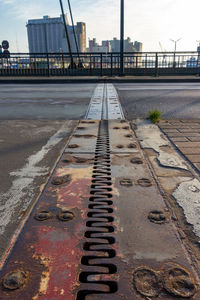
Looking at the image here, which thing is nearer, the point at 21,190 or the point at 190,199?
the point at 190,199

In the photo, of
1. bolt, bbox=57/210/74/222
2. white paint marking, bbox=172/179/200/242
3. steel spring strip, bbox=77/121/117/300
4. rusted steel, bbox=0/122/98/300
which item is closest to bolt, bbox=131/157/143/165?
steel spring strip, bbox=77/121/117/300

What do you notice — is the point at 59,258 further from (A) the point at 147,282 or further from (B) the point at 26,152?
(B) the point at 26,152

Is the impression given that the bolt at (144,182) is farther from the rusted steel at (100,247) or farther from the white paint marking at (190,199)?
the white paint marking at (190,199)

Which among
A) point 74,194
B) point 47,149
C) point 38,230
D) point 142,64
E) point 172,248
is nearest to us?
point 172,248

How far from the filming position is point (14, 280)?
911mm

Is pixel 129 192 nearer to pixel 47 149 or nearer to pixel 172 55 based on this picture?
pixel 47 149

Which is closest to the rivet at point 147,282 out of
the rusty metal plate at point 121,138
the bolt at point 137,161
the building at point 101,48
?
the bolt at point 137,161

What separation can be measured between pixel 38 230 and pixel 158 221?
580 mm

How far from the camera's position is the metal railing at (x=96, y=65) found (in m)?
15.5

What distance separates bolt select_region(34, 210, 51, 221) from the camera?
4.17ft

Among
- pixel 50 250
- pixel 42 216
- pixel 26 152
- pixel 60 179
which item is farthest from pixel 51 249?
pixel 26 152

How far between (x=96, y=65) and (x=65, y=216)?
16.8 meters

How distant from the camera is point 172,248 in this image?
3.49 ft

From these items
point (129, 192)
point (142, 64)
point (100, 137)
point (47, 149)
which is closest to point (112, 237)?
point (129, 192)
